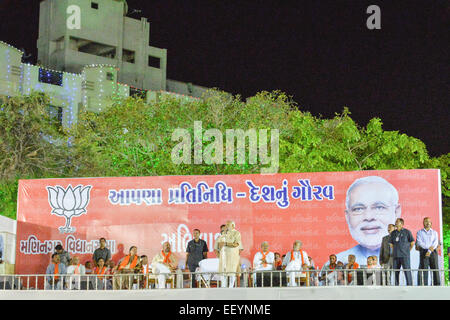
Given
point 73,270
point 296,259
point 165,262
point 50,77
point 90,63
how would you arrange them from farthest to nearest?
point 90,63 → point 50,77 → point 165,262 → point 73,270 → point 296,259

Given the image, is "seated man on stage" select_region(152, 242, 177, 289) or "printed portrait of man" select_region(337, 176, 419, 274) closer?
"seated man on stage" select_region(152, 242, 177, 289)

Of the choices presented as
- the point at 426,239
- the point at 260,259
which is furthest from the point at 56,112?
the point at 426,239

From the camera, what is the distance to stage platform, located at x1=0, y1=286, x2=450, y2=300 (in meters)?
14.3

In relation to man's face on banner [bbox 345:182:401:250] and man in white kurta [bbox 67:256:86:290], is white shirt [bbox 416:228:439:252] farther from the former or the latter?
man in white kurta [bbox 67:256:86:290]

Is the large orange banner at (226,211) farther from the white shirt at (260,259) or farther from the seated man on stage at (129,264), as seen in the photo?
the seated man on stage at (129,264)

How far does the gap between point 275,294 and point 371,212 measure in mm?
4571

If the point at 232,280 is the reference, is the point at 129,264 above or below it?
above

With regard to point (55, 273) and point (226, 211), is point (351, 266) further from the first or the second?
point (55, 273)

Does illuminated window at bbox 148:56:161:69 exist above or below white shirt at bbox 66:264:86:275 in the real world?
above

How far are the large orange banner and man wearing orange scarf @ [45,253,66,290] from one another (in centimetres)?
105

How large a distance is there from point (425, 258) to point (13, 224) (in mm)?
12115

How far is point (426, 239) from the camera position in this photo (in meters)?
16.8

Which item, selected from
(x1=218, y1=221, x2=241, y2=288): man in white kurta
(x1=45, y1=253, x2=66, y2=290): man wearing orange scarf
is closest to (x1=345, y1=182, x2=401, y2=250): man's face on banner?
(x1=218, y1=221, x2=241, y2=288): man in white kurta
